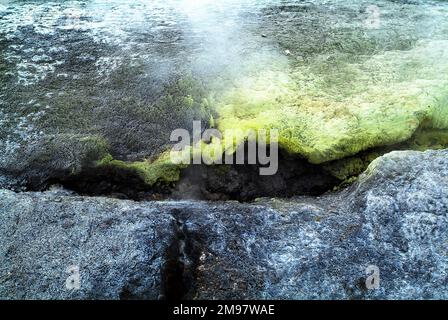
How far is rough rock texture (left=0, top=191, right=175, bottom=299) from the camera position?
3.64 meters

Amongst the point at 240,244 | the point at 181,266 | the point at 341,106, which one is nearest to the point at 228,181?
the point at 240,244

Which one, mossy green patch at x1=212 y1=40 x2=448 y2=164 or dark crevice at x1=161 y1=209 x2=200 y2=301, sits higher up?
mossy green patch at x1=212 y1=40 x2=448 y2=164

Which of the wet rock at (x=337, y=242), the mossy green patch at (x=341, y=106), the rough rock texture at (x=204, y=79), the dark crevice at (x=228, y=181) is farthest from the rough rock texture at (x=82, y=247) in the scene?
the mossy green patch at (x=341, y=106)

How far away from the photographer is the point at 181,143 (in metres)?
5.41

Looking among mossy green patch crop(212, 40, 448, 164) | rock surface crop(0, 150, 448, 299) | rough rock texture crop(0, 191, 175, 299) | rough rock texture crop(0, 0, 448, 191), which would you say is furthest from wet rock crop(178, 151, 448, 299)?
rough rock texture crop(0, 0, 448, 191)

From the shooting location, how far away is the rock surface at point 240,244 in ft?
12.0

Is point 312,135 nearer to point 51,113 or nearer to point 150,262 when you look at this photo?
point 150,262

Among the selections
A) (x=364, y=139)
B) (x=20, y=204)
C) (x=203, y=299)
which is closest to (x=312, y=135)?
(x=364, y=139)

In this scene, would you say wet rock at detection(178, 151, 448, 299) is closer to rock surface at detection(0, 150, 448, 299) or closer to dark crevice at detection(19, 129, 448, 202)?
rock surface at detection(0, 150, 448, 299)

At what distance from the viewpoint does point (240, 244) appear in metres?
3.93

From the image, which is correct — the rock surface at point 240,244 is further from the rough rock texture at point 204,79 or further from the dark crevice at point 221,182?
the rough rock texture at point 204,79

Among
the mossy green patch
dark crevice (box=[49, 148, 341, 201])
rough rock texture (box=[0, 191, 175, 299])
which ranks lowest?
dark crevice (box=[49, 148, 341, 201])

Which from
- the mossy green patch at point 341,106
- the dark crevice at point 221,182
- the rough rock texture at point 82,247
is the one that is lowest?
→ the dark crevice at point 221,182

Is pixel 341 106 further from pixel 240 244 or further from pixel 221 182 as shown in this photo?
pixel 240 244
